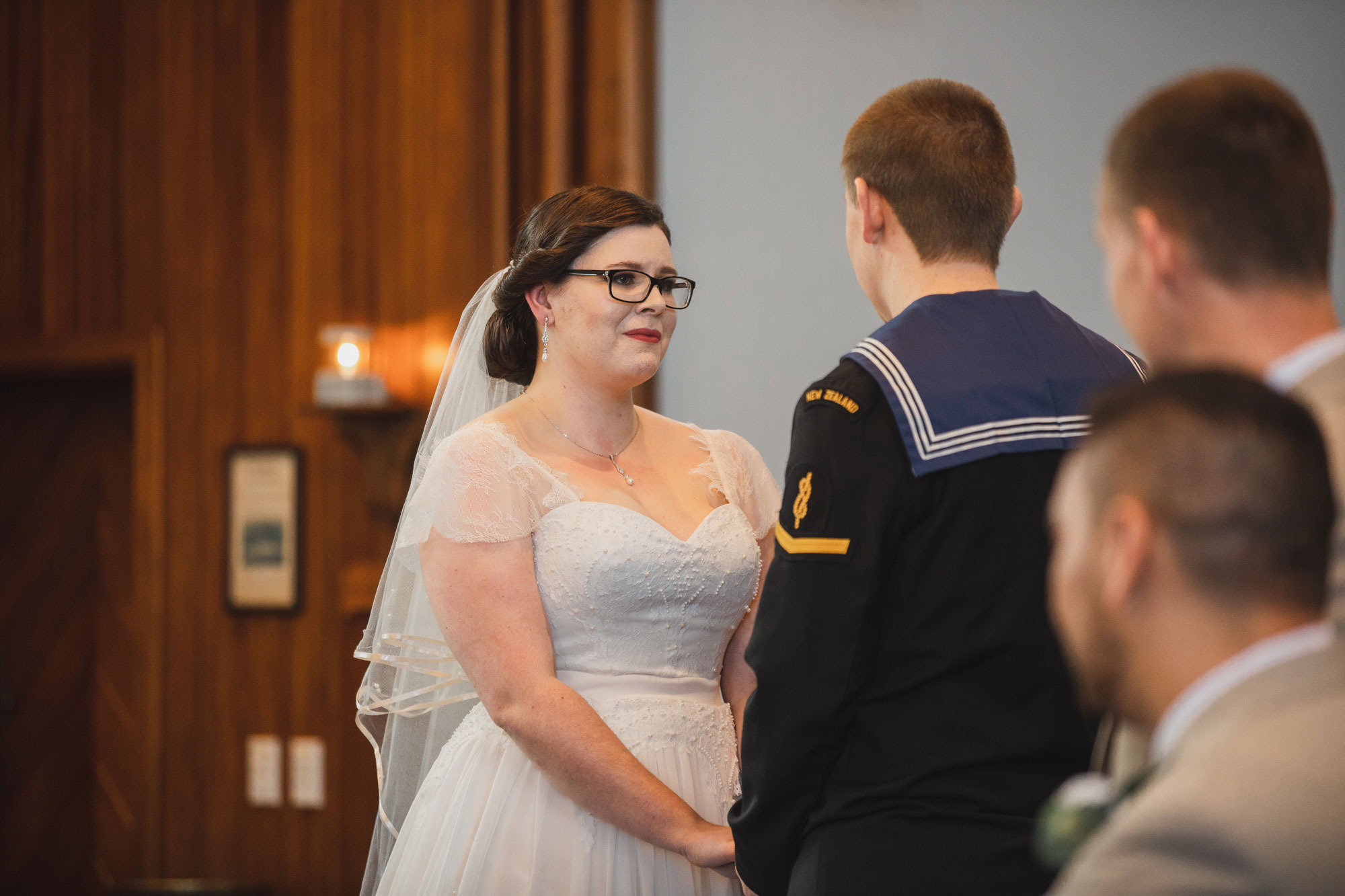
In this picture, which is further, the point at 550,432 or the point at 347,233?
the point at 347,233

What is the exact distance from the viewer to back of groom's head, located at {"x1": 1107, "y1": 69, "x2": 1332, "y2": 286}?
3.24ft

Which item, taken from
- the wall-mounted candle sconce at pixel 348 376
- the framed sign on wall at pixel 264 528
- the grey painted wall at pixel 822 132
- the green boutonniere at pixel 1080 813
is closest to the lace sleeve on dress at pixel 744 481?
the grey painted wall at pixel 822 132

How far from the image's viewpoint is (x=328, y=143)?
408 cm

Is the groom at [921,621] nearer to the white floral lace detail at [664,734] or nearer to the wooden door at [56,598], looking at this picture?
the white floral lace detail at [664,734]

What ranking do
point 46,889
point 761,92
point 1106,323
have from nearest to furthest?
point 1106,323
point 761,92
point 46,889

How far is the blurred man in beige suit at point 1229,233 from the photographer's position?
982 millimetres

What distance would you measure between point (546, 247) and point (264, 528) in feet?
8.09

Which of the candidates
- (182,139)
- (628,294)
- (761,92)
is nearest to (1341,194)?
(761,92)

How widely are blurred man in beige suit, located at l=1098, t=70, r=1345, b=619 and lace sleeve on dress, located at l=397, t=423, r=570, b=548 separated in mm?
1178

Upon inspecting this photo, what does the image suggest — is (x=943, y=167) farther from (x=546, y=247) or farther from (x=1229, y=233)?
(x=546, y=247)

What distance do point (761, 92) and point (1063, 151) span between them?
932mm

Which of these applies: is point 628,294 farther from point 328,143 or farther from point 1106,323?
point 328,143

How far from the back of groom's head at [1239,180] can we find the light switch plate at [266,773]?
12.6ft

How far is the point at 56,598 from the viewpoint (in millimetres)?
4910
